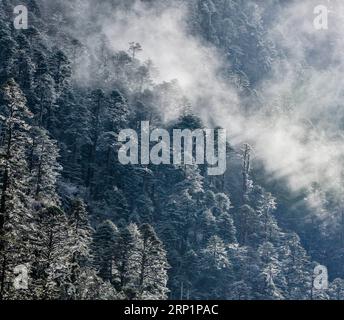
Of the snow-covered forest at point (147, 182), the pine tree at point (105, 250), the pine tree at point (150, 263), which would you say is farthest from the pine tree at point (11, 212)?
the pine tree at point (105, 250)

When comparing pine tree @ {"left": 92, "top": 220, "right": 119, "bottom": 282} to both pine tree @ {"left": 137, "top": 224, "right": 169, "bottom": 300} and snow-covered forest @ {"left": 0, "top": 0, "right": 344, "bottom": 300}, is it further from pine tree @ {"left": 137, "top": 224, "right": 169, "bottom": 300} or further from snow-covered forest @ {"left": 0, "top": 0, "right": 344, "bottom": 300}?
pine tree @ {"left": 137, "top": 224, "right": 169, "bottom": 300}

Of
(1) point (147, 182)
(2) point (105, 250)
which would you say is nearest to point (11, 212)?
(2) point (105, 250)

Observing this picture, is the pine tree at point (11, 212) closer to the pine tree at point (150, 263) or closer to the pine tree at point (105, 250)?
the pine tree at point (150, 263)

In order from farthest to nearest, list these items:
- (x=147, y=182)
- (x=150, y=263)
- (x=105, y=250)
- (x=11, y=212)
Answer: (x=147, y=182)
(x=105, y=250)
(x=150, y=263)
(x=11, y=212)

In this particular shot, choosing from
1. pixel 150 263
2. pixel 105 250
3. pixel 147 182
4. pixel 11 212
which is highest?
pixel 147 182

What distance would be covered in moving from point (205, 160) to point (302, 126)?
38437mm

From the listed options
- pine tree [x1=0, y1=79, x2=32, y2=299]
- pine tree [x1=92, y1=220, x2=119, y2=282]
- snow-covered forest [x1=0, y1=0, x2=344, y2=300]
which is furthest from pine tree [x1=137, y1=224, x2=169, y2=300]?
pine tree [x1=0, y1=79, x2=32, y2=299]

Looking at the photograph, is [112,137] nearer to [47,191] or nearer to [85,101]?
[85,101]

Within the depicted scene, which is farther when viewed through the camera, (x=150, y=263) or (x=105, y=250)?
(x=105, y=250)

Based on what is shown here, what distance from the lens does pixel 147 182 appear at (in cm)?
8931

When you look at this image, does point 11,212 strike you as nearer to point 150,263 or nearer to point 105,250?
point 105,250

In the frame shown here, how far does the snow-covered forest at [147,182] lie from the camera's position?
47.4m
